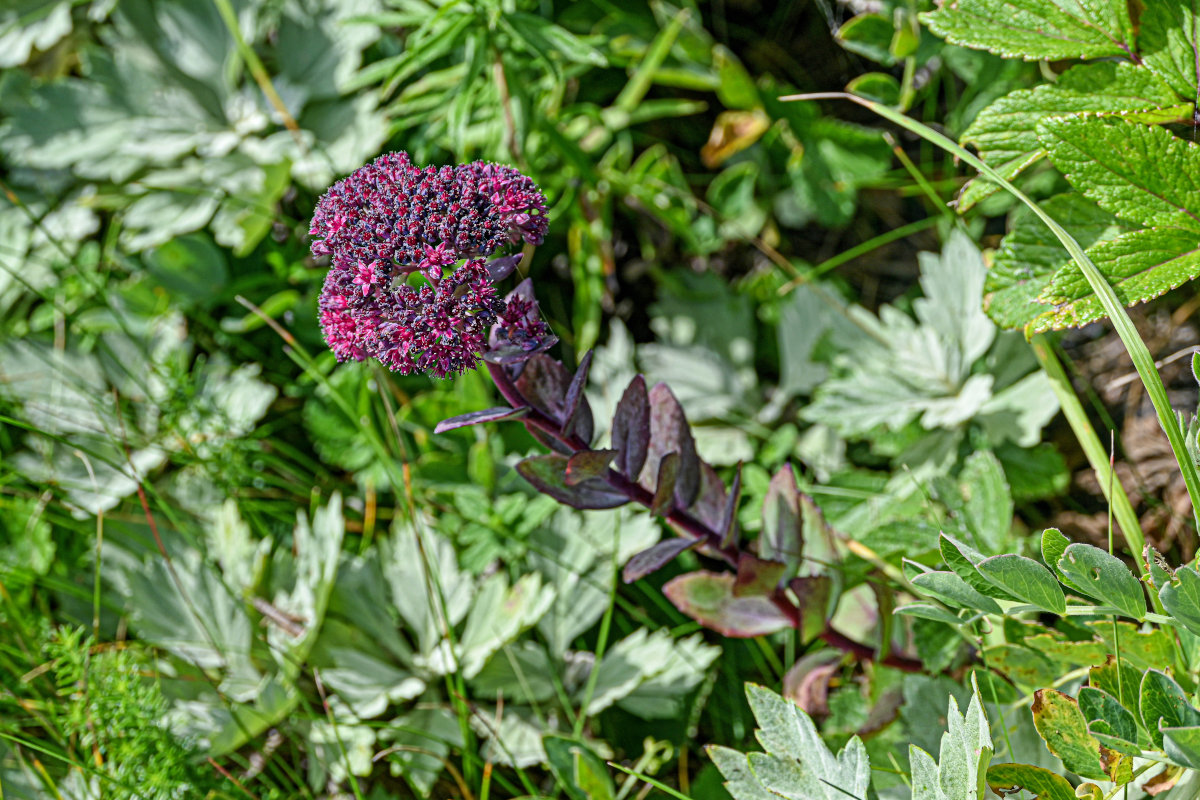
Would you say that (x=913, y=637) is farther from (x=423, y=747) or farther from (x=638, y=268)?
(x=638, y=268)

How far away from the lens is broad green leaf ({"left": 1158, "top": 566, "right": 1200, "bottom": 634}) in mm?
1165

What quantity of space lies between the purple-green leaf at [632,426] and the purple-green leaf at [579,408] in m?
0.05

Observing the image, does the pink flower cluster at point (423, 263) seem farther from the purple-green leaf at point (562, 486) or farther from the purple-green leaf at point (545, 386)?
the purple-green leaf at point (562, 486)

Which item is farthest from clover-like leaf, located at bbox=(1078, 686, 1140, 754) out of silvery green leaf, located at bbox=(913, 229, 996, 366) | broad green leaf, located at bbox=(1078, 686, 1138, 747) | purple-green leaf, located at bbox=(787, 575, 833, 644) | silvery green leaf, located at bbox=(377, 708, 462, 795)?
silvery green leaf, located at bbox=(377, 708, 462, 795)

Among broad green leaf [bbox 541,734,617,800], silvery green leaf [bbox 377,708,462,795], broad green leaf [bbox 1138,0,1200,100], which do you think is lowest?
silvery green leaf [bbox 377,708,462,795]

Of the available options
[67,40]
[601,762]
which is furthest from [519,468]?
[67,40]

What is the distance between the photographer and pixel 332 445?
8.38ft

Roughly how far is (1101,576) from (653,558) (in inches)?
28.6

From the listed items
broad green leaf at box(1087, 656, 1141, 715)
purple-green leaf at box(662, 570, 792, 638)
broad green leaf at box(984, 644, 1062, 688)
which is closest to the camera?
broad green leaf at box(1087, 656, 1141, 715)

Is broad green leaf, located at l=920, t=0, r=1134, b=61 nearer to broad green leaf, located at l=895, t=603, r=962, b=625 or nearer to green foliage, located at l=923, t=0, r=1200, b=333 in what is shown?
green foliage, located at l=923, t=0, r=1200, b=333

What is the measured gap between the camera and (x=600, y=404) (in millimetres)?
2596

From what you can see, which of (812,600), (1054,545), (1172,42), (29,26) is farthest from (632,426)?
(29,26)

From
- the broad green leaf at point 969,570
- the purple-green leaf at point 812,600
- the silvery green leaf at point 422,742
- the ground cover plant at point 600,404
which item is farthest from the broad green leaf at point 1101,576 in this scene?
the silvery green leaf at point 422,742

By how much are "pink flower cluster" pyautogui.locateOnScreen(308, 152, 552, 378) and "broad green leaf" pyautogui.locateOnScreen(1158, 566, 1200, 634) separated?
91 cm
